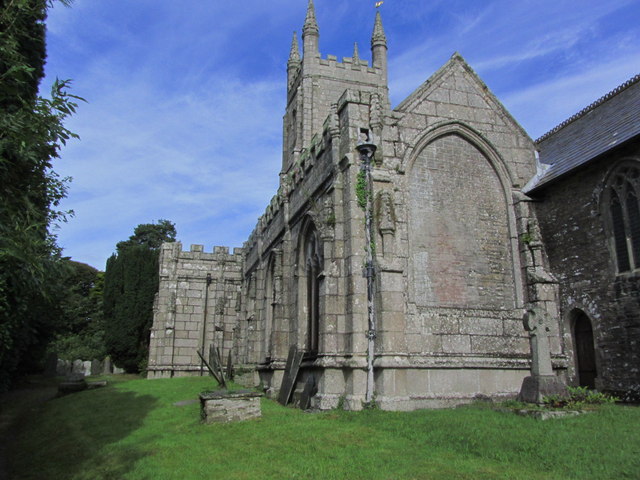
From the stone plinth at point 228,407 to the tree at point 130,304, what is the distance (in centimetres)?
2174

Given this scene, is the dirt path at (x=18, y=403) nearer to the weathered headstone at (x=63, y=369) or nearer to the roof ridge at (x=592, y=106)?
the weathered headstone at (x=63, y=369)

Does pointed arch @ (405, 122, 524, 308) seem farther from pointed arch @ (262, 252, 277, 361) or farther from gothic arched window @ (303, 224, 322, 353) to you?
pointed arch @ (262, 252, 277, 361)

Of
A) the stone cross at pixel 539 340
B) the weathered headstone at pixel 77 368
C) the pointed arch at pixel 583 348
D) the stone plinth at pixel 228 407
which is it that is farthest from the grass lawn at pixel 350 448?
the weathered headstone at pixel 77 368

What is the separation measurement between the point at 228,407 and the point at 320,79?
2593cm

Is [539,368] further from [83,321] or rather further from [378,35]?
[83,321]

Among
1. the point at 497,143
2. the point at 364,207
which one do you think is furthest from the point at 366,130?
the point at 497,143

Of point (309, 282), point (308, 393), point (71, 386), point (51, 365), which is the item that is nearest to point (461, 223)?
point (309, 282)

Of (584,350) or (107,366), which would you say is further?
(107,366)

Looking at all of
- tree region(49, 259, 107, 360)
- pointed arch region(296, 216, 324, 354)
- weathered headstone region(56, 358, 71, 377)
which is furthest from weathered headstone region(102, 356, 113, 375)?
pointed arch region(296, 216, 324, 354)

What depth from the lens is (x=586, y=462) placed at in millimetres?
6266

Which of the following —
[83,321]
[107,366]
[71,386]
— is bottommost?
Answer: [71,386]

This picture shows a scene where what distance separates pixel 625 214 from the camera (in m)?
11.9

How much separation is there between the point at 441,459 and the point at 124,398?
1278 centimetres

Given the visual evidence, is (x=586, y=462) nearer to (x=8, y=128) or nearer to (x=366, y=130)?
(x=8, y=128)
